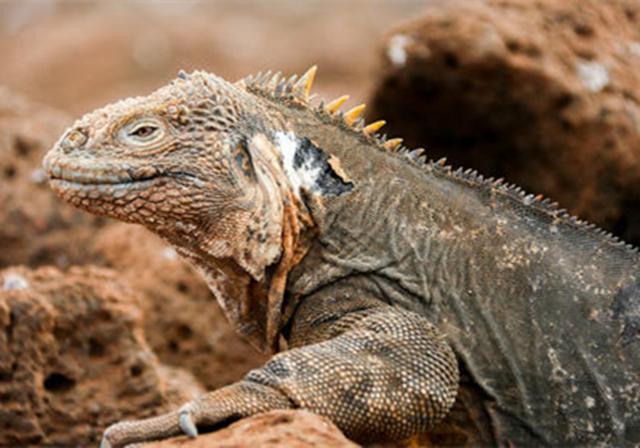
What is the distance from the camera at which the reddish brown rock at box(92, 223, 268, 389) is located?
8.05 m

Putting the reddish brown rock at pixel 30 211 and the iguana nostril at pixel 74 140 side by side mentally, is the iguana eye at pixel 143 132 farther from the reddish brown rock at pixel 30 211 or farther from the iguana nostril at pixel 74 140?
the reddish brown rock at pixel 30 211

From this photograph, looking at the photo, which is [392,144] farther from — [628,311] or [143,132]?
[628,311]

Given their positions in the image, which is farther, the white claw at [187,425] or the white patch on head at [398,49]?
the white patch on head at [398,49]

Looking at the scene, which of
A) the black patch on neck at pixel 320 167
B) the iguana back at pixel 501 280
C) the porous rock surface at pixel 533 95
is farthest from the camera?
the porous rock surface at pixel 533 95

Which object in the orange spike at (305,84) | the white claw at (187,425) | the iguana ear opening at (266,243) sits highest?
the orange spike at (305,84)

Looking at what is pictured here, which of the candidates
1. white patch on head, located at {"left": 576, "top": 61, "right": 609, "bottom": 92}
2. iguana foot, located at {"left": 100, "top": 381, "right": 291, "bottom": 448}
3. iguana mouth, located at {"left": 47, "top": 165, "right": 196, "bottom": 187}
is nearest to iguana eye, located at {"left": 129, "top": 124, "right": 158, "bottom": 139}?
iguana mouth, located at {"left": 47, "top": 165, "right": 196, "bottom": 187}

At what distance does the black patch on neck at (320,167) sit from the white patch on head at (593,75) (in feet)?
12.6

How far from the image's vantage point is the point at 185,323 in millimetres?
8125

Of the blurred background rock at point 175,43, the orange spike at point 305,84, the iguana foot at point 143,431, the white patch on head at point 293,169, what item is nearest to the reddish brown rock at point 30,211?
the orange spike at point 305,84

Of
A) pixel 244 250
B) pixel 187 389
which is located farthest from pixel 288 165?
pixel 187 389

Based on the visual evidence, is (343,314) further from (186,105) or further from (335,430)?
(186,105)

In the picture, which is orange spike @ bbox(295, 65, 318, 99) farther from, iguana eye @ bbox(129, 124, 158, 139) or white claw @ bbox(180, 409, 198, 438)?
white claw @ bbox(180, 409, 198, 438)

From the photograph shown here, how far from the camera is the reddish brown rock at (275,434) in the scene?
13.9 ft

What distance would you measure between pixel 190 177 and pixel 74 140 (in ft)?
1.80
